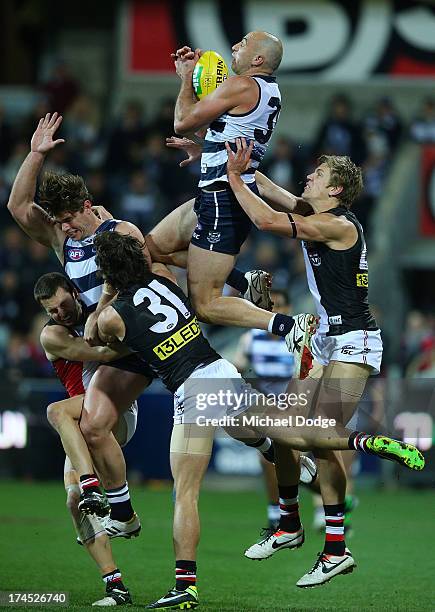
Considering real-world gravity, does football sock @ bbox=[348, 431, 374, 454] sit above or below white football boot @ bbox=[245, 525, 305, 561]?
above

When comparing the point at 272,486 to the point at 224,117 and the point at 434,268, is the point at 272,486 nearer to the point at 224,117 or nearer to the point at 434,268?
the point at 224,117

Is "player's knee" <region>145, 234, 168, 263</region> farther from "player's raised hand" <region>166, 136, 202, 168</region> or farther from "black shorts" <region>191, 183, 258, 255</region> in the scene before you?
"player's raised hand" <region>166, 136, 202, 168</region>

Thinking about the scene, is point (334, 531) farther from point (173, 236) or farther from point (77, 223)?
point (77, 223)

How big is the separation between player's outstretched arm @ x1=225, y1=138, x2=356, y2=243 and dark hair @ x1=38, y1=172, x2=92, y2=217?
1090 mm

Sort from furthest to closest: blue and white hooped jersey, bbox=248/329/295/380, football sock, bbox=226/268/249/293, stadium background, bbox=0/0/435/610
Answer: stadium background, bbox=0/0/435/610
blue and white hooped jersey, bbox=248/329/295/380
football sock, bbox=226/268/249/293

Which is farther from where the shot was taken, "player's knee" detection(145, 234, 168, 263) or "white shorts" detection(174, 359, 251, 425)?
"player's knee" detection(145, 234, 168, 263)

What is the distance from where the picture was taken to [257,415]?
847 centimetres

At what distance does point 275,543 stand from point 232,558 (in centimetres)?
183

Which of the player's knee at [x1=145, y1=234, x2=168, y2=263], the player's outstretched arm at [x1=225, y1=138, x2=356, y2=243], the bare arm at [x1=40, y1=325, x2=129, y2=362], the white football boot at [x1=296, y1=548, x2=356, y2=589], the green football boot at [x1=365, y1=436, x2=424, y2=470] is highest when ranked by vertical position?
the player's outstretched arm at [x1=225, y1=138, x2=356, y2=243]

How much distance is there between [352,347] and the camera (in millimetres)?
8641

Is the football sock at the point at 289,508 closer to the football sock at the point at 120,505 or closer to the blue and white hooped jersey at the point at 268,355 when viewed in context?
the football sock at the point at 120,505

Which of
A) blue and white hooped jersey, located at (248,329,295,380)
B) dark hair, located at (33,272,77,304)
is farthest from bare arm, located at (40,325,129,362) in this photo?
blue and white hooped jersey, located at (248,329,295,380)

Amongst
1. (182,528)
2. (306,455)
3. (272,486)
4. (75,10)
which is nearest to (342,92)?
(75,10)

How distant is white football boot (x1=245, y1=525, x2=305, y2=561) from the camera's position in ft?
29.7
